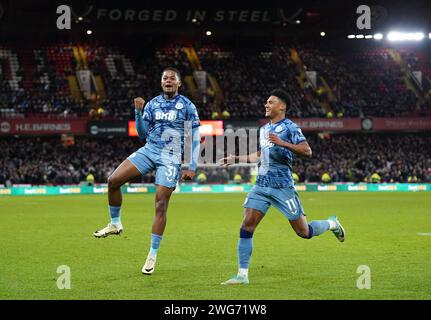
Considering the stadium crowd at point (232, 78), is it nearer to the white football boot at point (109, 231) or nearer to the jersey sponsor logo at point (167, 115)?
the white football boot at point (109, 231)

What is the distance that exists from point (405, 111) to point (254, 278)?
50366 millimetres

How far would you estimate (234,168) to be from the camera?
52594 millimetres

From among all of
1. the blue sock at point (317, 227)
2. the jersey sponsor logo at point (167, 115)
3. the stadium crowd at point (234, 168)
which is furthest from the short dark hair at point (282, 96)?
the stadium crowd at point (234, 168)

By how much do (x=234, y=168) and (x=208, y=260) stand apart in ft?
130

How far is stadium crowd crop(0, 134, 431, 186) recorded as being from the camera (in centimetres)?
4866

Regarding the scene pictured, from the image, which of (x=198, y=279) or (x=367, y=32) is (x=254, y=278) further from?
(x=367, y=32)

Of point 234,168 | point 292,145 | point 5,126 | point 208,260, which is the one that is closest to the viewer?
point 292,145

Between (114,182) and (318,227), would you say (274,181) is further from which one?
(114,182)

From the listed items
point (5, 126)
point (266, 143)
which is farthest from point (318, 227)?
point (5, 126)

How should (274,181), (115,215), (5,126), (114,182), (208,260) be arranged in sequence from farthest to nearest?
(5,126), (208,260), (115,215), (114,182), (274,181)

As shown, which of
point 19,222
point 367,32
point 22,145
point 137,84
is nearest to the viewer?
point 19,222

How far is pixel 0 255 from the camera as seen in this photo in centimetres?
1341

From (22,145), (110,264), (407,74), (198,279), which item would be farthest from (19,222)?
(407,74)

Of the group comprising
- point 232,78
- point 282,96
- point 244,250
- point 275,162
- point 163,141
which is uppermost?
point 232,78
